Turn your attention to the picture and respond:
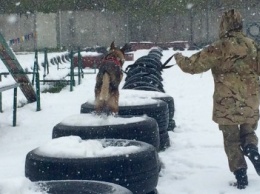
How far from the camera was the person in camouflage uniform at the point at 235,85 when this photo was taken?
16.6 feet

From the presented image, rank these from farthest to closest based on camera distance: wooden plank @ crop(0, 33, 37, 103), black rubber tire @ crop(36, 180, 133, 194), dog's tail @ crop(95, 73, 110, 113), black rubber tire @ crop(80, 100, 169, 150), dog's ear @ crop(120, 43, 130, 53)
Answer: wooden plank @ crop(0, 33, 37, 103) → dog's ear @ crop(120, 43, 130, 53) → black rubber tire @ crop(80, 100, 169, 150) → dog's tail @ crop(95, 73, 110, 113) → black rubber tire @ crop(36, 180, 133, 194)

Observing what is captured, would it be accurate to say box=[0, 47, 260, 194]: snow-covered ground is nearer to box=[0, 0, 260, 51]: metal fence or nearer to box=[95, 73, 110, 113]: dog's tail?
box=[95, 73, 110, 113]: dog's tail

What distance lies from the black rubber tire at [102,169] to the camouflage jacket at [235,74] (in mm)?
1400

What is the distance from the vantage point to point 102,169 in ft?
11.9

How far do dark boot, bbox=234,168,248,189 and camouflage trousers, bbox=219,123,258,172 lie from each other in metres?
0.04

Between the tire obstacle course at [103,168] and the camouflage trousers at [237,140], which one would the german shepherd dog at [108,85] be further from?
the camouflage trousers at [237,140]

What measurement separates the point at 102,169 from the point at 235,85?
1916 millimetres

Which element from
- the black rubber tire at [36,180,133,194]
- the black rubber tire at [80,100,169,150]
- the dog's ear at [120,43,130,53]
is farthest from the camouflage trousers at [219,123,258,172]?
the black rubber tire at [36,180,133,194]

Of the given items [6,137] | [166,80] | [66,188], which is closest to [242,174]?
[66,188]

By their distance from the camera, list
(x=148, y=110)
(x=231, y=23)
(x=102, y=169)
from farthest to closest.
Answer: (x=148, y=110) → (x=231, y=23) → (x=102, y=169)

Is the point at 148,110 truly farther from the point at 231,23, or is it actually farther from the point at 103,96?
the point at 231,23

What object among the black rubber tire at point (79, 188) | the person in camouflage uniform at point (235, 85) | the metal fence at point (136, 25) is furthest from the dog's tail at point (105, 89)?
the metal fence at point (136, 25)

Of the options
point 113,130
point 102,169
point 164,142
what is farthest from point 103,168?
point 164,142

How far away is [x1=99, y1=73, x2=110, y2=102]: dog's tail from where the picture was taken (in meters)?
5.74
